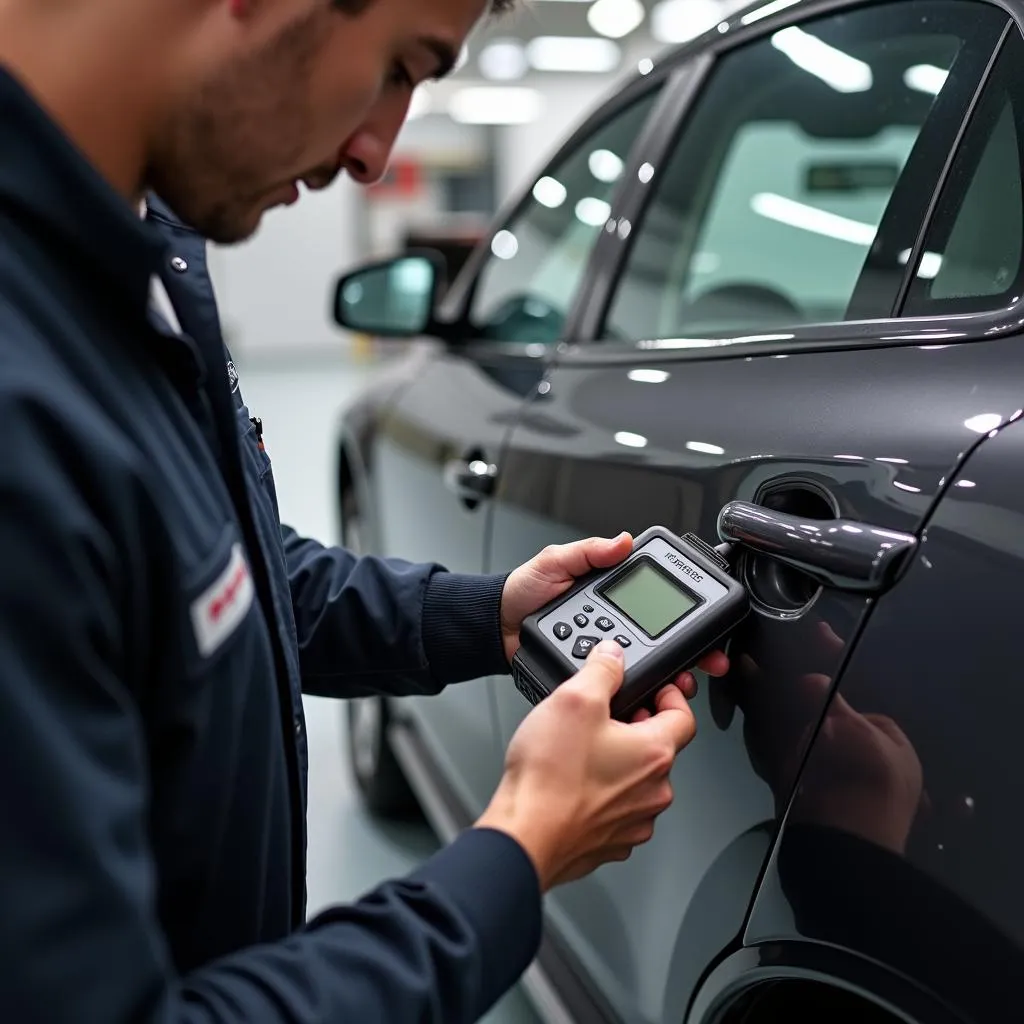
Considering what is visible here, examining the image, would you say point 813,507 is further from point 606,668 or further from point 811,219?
point 811,219

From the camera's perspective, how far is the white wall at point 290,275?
12.8 metres

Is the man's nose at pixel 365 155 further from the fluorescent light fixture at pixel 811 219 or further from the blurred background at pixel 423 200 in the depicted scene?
the blurred background at pixel 423 200

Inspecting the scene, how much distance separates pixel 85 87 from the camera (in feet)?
1.94

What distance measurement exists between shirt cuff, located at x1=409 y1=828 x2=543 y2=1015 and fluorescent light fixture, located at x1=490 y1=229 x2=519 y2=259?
1554 mm

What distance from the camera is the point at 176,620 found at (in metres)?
0.59

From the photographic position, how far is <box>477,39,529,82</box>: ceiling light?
13062 millimetres

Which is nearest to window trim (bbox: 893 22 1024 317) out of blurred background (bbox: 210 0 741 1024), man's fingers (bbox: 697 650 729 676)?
man's fingers (bbox: 697 650 729 676)

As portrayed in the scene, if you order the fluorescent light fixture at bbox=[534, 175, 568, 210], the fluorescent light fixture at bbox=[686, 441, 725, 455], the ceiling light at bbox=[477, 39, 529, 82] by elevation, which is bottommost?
the ceiling light at bbox=[477, 39, 529, 82]

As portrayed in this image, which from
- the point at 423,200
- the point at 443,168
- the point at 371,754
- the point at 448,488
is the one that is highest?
the point at 448,488

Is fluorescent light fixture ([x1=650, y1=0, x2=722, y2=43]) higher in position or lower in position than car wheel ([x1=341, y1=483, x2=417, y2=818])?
higher

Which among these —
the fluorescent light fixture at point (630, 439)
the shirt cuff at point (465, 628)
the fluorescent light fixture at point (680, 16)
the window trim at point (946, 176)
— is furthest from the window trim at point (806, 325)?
the fluorescent light fixture at point (680, 16)

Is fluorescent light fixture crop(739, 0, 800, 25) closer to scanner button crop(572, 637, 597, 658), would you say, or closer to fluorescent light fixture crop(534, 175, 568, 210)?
fluorescent light fixture crop(534, 175, 568, 210)

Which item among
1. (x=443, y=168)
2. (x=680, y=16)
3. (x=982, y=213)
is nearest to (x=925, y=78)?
(x=982, y=213)

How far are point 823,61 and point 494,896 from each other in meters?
1.15
